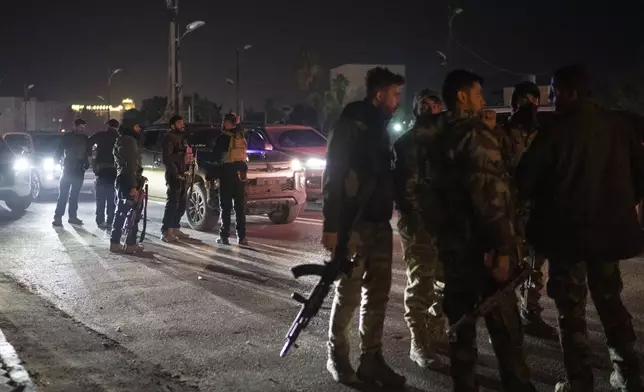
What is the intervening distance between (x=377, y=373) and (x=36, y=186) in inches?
577

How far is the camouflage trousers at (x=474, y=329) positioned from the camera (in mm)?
4508

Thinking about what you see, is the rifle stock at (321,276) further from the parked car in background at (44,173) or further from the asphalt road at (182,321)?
the parked car in background at (44,173)

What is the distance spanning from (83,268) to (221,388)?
4.97 meters

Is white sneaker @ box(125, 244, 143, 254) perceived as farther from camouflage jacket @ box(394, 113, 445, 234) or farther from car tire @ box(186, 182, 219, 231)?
camouflage jacket @ box(394, 113, 445, 234)

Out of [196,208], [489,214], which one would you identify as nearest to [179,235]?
[196,208]

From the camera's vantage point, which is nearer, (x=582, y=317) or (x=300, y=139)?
(x=582, y=317)

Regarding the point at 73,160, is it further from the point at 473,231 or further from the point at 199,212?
the point at 473,231

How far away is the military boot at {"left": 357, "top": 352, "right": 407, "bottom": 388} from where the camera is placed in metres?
5.18

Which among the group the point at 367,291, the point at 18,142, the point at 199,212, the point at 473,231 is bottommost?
the point at 199,212

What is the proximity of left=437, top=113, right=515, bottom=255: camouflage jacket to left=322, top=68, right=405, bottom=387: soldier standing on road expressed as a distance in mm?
625

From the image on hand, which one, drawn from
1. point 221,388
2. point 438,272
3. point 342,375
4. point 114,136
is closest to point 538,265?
point 438,272

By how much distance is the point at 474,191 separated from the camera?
435 centimetres

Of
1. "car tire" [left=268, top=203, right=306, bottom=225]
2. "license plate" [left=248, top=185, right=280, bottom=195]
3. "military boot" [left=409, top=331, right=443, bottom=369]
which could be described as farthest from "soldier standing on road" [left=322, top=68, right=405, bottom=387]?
"car tire" [left=268, top=203, right=306, bottom=225]

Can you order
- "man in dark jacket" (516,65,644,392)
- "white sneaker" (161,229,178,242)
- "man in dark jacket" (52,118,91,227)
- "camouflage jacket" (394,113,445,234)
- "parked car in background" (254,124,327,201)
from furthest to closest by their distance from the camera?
"parked car in background" (254,124,327,201) < "man in dark jacket" (52,118,91,227) < "white sneaker" (161,229,178,242) < "camouflage jacket" (394,113,445,234) < "man in dark jacket" (516,65,644,392)
